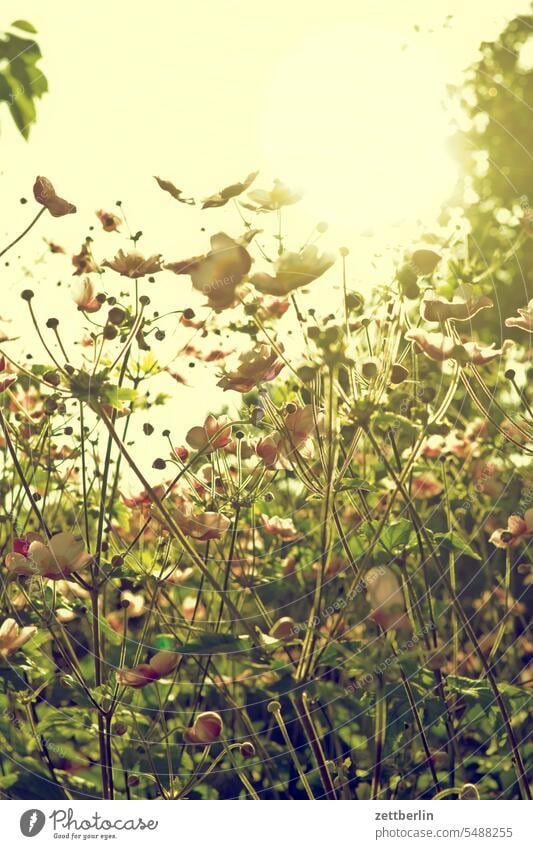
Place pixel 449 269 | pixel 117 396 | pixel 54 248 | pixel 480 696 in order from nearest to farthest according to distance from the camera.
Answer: pixel 117 396 < pixel 480 696 < pixel 54 248 < pixel 449 269

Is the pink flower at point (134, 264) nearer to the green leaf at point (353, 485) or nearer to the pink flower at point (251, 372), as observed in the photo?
the pink flower at point (251, 372)

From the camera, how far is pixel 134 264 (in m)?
1.14

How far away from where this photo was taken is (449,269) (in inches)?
61.4

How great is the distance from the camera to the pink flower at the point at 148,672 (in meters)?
1.05

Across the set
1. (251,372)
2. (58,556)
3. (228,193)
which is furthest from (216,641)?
(228,193)

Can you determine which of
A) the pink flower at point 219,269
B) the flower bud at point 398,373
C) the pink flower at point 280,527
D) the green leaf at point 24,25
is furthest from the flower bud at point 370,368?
the green leaf at point 24,25

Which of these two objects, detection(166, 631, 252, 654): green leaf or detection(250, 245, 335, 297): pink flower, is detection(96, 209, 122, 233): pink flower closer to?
detection(250, 245, 335, 297): pink flower

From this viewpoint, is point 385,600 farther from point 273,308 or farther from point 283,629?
point 273,308

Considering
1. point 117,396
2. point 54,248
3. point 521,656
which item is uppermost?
point 54,248

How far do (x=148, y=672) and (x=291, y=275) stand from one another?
507 mm

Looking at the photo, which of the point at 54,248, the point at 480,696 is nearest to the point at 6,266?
the point at 54,248

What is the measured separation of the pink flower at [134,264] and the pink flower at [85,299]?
3.1 inches

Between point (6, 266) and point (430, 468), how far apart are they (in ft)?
2.76

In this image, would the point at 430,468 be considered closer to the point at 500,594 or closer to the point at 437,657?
the point at 500,594
